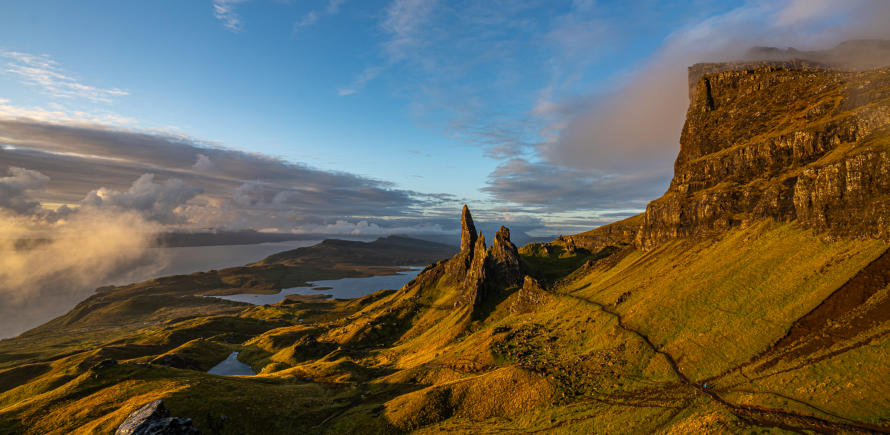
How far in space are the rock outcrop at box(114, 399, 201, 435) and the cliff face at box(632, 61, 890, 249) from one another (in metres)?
156

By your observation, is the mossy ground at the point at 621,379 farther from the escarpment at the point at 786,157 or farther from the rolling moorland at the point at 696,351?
the escarpment at the point at 786,157

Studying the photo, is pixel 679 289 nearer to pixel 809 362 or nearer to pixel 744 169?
pixel 809 362

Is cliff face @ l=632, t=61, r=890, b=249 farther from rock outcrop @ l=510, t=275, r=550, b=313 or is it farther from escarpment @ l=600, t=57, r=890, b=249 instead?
rock outcrop @ l=510, t=275, r=550, b=313

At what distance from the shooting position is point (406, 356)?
161875 millimetres

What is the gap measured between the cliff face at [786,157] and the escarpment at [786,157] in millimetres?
318

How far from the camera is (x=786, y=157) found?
450 feet

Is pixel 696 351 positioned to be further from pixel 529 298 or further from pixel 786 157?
pixel 786 157

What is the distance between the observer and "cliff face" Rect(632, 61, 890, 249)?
9125 cm

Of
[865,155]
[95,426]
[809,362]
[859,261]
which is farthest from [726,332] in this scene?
[95,426]

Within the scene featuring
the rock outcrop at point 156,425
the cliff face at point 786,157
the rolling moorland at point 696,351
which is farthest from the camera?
the cliff face at point 786,157

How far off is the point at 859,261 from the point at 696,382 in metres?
50.1

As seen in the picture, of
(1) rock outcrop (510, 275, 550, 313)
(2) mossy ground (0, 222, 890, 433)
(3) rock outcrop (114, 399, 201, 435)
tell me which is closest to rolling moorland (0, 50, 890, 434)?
(2) mossy ground (0, 222, 890, 433)

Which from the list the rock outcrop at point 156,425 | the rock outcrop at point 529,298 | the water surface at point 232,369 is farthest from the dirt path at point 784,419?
the water surface at point 232,369

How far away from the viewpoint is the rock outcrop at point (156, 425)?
194ft
